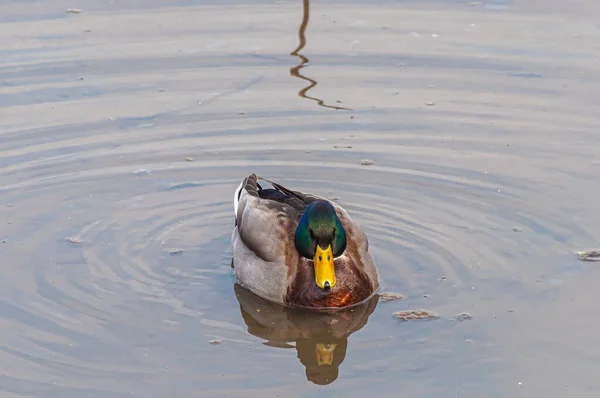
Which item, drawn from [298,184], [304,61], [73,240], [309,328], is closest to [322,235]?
[309,328]

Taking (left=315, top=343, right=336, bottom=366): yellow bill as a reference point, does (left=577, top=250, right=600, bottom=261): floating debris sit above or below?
above

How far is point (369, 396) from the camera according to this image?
7422 mm

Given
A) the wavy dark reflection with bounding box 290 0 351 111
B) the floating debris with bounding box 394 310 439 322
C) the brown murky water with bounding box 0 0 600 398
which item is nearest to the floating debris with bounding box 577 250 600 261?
the brown murky water with bounding box 0 0 600 398

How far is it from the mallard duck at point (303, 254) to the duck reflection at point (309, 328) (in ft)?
0.25

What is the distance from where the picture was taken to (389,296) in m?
8.87

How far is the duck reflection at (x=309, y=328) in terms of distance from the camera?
8.09m

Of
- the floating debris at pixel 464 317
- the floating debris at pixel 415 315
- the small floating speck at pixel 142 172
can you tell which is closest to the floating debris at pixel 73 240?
the small floating speck at pixel 142 172

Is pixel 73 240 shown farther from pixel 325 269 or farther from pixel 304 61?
pixel 304 61

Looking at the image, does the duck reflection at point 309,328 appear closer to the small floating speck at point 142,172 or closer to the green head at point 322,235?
the green head at point 322,235

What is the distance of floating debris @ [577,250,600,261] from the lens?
30.0 ft

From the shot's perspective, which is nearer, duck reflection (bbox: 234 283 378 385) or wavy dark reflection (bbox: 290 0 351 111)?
duck reflection (bbox: 234 283 378 385)

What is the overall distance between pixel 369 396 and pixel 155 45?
7.31 meters

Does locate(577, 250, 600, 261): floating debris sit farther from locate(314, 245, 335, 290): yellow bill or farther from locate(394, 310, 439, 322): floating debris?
locate(314, 245, 335, 290): yellow bill

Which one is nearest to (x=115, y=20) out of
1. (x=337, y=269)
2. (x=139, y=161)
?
(x=139, y=161)
